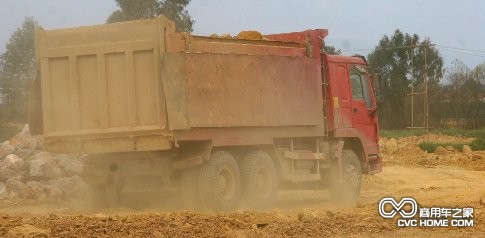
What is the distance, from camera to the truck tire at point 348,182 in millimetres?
16547

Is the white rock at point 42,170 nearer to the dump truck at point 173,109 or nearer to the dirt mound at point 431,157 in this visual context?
the dump truck at point 173,109

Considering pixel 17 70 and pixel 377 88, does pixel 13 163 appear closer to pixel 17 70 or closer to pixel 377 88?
pixel 377 88

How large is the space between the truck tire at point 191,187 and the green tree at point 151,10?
26.2 meters

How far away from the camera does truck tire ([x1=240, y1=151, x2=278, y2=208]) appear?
46.8 feet

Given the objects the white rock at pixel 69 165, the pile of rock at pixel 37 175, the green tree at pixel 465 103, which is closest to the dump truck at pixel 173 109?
the pile of rock at pixel 37 175

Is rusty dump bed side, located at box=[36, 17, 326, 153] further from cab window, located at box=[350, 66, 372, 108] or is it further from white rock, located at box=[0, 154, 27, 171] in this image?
white rock, located at box=[0, 154, 27, 171]

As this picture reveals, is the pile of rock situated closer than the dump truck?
No

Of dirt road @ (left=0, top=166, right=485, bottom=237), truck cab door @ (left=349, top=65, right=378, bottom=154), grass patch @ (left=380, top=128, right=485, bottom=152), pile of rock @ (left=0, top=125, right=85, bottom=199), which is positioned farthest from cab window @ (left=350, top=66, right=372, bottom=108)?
grass patch @ (left=380, top=128, right=485, bottom=152)

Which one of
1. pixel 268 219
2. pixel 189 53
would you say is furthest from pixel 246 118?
pixel 268 219

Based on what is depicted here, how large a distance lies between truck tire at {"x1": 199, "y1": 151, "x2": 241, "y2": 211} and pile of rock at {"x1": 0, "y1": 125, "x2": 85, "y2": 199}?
483cm

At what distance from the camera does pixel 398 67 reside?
67312 mm

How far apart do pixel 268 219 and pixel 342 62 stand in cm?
610

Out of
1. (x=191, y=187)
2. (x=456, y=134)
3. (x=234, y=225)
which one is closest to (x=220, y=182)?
(x=191, y=187)

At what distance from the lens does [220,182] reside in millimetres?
13555
